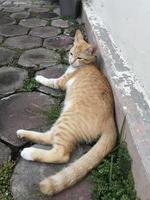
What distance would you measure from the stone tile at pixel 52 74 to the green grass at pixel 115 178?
3.12 feet

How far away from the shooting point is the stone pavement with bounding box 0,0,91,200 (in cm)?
205

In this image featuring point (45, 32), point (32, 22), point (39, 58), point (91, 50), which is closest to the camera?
point (91, 50)

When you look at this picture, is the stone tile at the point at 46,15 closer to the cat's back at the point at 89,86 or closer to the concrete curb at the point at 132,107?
the concrete curb at the point at 132,107

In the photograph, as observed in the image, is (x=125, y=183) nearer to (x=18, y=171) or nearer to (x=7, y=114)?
(x=18, y=171)

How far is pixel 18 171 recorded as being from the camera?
2092 millimetres

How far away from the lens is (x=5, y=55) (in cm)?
350

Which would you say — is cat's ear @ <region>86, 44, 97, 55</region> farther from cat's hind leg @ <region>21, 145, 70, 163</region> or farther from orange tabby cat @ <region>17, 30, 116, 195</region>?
cat's hind leg @ <region>21, 145, 70, 163</region>

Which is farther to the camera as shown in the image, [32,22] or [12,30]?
[32,22]

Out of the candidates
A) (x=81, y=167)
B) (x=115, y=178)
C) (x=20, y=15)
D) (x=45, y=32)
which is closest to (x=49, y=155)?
(x=81, y=167)

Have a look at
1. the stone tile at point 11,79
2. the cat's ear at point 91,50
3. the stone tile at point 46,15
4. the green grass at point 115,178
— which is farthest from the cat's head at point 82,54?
the stone tile at point 46,15

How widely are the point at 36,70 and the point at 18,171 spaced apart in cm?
139

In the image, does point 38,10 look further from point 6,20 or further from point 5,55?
point 5,55

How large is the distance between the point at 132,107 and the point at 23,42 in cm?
209

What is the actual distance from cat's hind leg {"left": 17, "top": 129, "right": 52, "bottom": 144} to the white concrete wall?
741 mm
